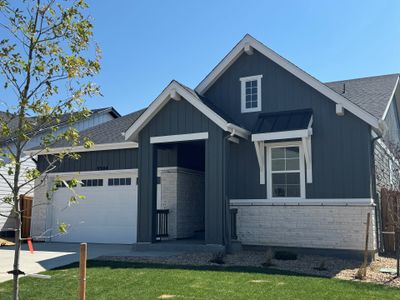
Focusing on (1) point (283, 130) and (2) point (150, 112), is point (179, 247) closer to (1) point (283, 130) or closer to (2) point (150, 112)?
(2) point (150, 112)

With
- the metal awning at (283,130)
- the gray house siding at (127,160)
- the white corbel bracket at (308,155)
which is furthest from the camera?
the gray house siding at (127,160)

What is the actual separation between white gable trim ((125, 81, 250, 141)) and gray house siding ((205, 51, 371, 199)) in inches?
43.2

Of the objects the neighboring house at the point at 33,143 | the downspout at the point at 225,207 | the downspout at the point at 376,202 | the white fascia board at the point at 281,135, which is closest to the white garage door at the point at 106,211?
the neighboring house at the point at 33,143

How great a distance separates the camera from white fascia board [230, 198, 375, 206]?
1175cm

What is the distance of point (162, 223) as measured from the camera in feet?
47.0

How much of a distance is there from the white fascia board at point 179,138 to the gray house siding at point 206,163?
0.10 metres

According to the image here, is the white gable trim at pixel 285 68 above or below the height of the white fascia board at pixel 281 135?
above

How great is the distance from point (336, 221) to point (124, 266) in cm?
579

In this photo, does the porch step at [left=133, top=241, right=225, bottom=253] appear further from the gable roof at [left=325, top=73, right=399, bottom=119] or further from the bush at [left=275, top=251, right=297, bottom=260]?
the gable roof at [left=325, top=73, right=399, bottom=119]

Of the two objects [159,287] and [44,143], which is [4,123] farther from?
[159,287]

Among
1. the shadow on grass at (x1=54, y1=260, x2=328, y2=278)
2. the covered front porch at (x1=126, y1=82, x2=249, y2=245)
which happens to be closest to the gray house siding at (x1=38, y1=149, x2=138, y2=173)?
the covered front porch at (x1=126, y1=82, x2=249, y2=245)

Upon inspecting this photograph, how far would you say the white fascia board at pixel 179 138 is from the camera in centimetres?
1258

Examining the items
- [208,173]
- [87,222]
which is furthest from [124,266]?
[87,222]

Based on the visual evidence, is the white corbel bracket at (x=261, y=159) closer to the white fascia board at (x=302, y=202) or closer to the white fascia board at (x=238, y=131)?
the white fascia board at (x=238, y=131)
